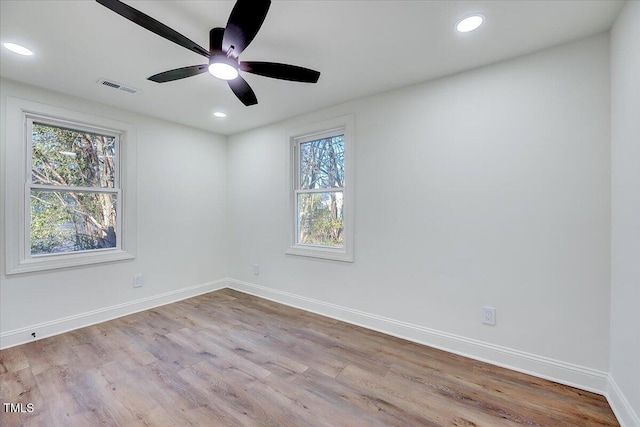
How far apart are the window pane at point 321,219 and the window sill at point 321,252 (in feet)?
0.31

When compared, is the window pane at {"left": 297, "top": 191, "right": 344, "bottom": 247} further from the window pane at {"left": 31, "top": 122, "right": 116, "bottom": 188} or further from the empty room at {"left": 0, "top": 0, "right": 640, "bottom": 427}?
the window pane at {"left": 31, "top": 122, "right": 116, "bottom": 188}

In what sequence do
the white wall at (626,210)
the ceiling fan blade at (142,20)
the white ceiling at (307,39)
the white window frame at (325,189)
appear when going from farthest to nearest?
the white window frame at (325,189)
the white ceiling at (307,39)
the white wall at (626,210)
the ceiling fan blade at (142,20)

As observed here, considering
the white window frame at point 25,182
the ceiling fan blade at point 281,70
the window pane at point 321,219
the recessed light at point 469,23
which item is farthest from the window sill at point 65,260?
the recessed light at point 469,23

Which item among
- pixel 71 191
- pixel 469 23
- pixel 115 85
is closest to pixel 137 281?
pixel 71 191

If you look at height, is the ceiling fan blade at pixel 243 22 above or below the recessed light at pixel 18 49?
below

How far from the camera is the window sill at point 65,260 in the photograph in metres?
2.63

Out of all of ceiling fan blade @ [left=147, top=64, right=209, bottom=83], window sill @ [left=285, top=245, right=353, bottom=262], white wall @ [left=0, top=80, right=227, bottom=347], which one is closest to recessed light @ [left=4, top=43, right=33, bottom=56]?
white wall @ [left=0, top=80, right=227, bottom=347]

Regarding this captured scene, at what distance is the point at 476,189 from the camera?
2346 millimetres

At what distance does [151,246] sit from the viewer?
3561 millimetres

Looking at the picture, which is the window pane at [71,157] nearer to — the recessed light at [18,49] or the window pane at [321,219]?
the recessed light at [18,49]

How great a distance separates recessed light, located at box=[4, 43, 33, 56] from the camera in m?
2.03

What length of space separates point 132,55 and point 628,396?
401 cm

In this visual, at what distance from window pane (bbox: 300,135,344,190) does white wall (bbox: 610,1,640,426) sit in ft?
7.34

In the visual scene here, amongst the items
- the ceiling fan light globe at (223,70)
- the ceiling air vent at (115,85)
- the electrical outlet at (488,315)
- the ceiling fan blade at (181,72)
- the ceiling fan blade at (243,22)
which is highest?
the ceiling air vent at (115,85)
